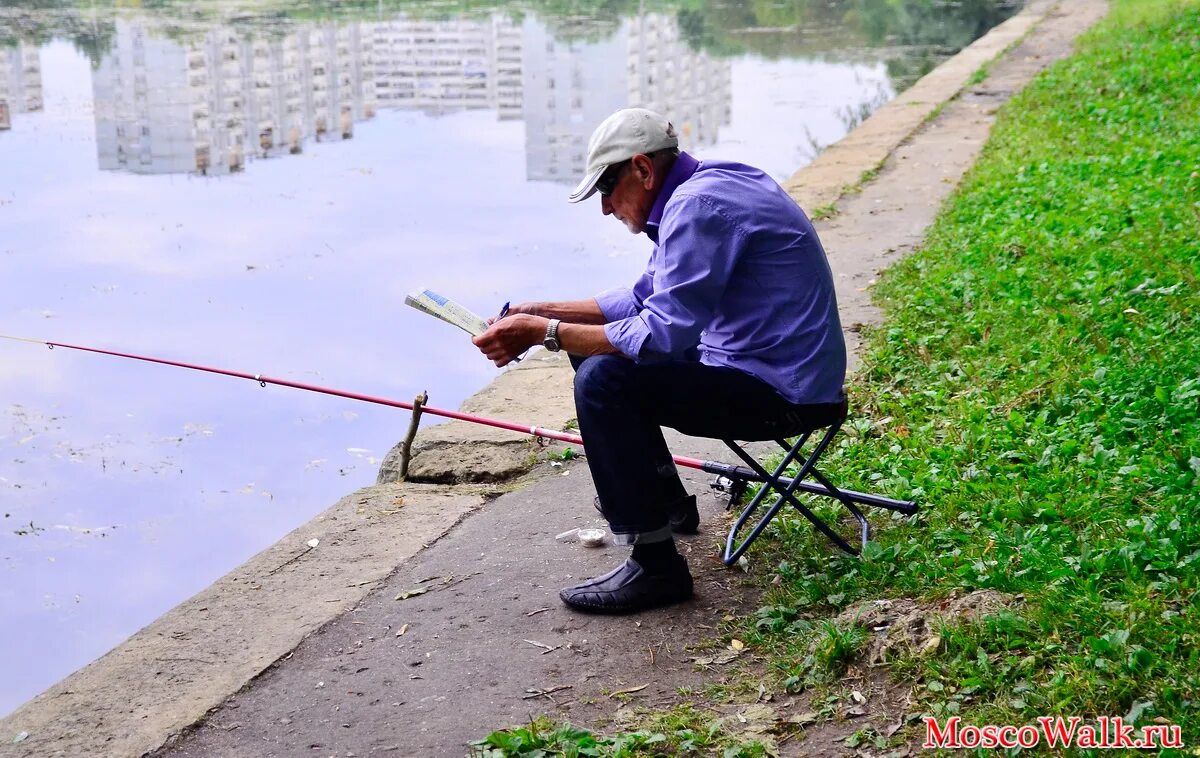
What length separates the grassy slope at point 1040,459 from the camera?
2.92m

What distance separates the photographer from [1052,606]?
308 centimetres

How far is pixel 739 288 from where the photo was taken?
11.5ft

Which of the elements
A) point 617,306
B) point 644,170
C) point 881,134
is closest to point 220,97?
point 881,134

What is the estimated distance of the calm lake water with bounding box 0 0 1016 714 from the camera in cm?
562

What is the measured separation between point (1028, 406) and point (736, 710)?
207cm

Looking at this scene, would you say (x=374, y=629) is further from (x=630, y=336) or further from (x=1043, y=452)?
(x=1043, y=452)

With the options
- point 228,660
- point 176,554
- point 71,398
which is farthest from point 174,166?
point 228,660

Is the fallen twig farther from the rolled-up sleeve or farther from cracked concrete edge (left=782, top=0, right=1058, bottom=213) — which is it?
cracked concrete edge (left=782, top=0, right=1058, bottom=213)

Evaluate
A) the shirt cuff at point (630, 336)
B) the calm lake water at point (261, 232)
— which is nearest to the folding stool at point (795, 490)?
the shirt cuff at point (630, 336)

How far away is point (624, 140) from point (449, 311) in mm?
716

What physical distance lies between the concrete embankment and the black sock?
0.15 m

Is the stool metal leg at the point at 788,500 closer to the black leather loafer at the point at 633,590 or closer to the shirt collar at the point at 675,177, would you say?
the black leather loafer at the point at 633,590

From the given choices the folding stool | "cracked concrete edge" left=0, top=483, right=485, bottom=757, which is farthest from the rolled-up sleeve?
"cracked concrete edge" left=0, top=483, right=485, bottom=757

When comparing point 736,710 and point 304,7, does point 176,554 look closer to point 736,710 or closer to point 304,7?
point 736,710
